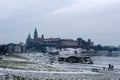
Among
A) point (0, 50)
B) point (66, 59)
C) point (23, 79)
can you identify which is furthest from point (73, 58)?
point (23, 79)

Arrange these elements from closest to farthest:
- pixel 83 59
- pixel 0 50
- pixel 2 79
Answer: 1. pixel 2 79
2. pixel 83 59
3. pixel 0 50

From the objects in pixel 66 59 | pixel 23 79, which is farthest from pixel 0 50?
pixel 23 79

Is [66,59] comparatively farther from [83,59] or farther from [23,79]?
[23,79]

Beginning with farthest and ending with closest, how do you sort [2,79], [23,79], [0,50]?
[0,50]
[23,79]
[2,79]

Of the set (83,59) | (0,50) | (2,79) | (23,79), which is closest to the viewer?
(2,79)

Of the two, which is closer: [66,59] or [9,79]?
[9,79]

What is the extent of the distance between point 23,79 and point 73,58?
85863mm

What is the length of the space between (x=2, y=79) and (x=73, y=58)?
87424 mm

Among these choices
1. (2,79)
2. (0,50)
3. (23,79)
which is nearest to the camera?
(2,79)

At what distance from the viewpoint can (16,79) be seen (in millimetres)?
22766

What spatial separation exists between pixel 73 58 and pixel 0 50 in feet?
149

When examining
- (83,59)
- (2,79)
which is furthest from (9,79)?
(83,59)

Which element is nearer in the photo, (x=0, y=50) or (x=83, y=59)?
(x=83, y=59)

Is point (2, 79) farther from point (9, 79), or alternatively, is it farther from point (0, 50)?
point (0, 50)
